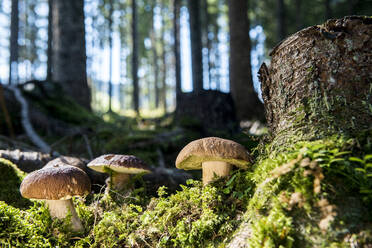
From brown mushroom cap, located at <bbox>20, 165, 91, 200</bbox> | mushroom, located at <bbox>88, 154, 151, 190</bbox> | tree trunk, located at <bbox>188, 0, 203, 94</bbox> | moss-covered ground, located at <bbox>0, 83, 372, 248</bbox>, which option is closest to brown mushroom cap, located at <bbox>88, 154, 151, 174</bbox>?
mushroom, located at <bbox>88, 154, 151, 190</bbox>

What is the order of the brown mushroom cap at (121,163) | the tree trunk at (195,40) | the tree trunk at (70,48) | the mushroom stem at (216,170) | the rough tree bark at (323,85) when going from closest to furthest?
the rough tree bark at (323,85), the mushroom stem at (216,170), the brown mushroom cap at (121,163), the tree trunk at (70,48), the tree trunk at (195,40)

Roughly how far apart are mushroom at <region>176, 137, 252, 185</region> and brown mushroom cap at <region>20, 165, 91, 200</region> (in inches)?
39.9

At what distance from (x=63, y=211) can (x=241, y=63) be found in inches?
322

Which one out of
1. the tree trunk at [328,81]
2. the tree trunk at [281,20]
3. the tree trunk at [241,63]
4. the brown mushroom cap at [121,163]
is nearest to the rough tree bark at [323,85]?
the tree trunk at [328,81]

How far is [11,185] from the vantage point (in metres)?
3.40

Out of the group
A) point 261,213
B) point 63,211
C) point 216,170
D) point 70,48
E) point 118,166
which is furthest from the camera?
point 70,48

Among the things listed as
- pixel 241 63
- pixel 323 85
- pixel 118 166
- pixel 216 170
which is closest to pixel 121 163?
pixel 118 166

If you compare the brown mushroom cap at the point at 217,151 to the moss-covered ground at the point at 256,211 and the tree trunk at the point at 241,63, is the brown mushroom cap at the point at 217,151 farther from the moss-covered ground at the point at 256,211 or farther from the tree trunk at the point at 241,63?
the tree trunk at the point at 241,63

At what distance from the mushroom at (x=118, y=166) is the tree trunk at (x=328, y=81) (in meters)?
1.62

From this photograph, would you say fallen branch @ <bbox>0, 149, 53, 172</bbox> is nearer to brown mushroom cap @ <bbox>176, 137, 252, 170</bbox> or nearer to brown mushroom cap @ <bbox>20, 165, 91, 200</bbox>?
brown mushroom cap @ <bbox>20, 165, 91, 200</bbox>

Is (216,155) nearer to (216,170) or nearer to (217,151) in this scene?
(217,151)

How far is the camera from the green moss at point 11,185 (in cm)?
321

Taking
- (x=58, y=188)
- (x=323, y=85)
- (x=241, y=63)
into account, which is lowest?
(x=58, y=188)

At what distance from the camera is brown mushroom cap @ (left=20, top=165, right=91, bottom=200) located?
2.51 metres
